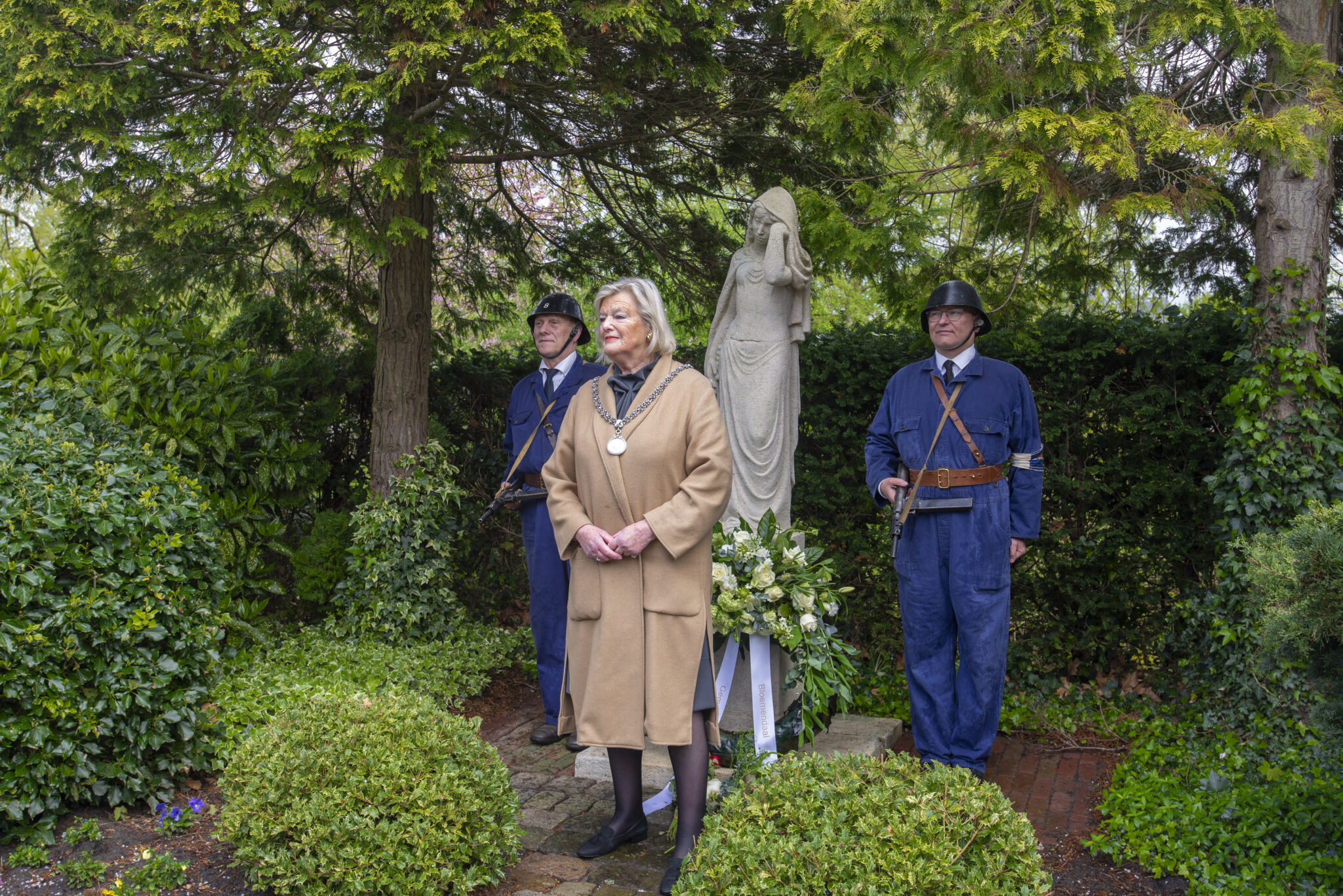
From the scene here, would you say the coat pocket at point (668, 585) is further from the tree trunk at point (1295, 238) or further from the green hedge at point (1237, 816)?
the tree trunk at point (1295, 238)

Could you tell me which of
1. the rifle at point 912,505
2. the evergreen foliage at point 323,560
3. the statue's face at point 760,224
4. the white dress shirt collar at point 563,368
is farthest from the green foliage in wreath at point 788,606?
the evergreen foliage at point 323,560

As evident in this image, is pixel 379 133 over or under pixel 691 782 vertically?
over

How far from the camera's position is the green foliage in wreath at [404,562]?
18.3 ft

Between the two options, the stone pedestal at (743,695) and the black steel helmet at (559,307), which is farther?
the black steel helmet at (559,307)

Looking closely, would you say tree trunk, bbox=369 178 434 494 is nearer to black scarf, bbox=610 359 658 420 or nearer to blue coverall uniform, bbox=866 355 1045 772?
black scarf, bbox=610 359 658 420

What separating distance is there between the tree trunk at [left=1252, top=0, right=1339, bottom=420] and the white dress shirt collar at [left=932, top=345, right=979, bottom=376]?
1.61 meters

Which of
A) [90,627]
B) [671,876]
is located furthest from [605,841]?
[90,627]

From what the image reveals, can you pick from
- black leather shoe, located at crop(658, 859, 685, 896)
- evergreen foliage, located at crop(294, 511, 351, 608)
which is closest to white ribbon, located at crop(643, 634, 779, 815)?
black leather shoe, located at crop(658, 859, 685, 896)

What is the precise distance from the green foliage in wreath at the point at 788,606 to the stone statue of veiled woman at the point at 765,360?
1.49ft

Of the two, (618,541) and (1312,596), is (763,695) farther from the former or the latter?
(1312,596)

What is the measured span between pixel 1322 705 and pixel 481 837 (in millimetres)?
2637

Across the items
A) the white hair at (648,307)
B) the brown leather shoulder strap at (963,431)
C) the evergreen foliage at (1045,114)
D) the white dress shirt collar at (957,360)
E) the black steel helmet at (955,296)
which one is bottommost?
the brown leather shoulder strap at (963,431)

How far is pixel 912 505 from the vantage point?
3994 mm

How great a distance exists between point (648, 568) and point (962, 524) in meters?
1.52
